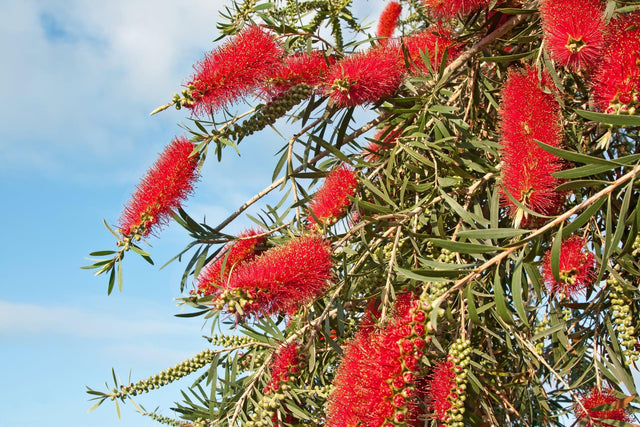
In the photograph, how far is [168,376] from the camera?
1.79 m

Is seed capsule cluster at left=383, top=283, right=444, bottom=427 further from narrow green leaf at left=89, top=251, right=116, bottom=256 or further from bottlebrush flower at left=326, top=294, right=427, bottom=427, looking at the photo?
narrow green leaf at left=89, top=251, right=116, bottom=256

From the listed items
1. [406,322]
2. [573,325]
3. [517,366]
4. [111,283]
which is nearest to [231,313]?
[406,322]

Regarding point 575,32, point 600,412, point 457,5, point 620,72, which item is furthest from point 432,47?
point 600,412

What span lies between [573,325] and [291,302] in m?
0.80

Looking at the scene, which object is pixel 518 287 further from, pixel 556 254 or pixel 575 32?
pixel 575 32

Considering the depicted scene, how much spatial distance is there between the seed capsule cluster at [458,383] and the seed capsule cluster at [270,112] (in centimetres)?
76

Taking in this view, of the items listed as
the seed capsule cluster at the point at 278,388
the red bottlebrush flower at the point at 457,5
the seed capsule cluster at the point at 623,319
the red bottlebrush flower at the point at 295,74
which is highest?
the red bottlebrush flower at the point at 295,74

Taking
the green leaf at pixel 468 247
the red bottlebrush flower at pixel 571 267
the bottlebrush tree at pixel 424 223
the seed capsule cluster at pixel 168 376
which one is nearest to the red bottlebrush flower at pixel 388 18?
the bottlebrush tree at pixel 424 223

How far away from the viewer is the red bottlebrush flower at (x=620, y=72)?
1.14 meters

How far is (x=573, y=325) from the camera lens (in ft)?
5.19

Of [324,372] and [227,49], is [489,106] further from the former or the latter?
[324,372]

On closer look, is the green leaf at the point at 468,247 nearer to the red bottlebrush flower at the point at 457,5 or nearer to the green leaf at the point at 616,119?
the green leaf at the point at 616,119

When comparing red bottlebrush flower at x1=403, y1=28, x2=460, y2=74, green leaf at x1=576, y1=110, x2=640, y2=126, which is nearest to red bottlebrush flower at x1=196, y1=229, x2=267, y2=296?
red bottlebrush flower at x1=403, y1=28, x2=460, y2=74

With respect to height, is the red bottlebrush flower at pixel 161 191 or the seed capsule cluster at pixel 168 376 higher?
the red bottlebrush flower at pixel 161 191
